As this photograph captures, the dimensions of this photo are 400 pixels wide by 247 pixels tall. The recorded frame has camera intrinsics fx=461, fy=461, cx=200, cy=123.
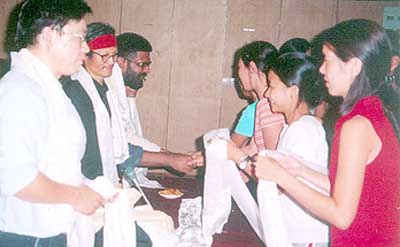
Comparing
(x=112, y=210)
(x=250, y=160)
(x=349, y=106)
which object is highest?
(x=349, y=106)

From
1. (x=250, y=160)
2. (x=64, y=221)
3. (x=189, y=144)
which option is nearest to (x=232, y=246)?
(x=250, y=160)

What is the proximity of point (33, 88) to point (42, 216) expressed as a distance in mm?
361

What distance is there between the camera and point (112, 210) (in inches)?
62.5

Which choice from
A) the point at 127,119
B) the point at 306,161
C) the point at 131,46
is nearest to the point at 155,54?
the point at 131,46

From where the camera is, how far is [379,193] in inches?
49.4

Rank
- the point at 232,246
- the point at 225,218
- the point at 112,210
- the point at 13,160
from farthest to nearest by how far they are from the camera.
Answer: the point at 225,218 < the point at 232,246 < the point at 112,210 < the point at 13,160

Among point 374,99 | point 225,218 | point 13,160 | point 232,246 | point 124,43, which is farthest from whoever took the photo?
point 124,43

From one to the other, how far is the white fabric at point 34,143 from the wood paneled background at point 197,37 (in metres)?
3.40

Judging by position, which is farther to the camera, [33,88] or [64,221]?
[64,221]

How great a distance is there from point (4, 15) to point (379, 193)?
182 inches

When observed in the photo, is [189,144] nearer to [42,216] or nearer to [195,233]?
[195,233]

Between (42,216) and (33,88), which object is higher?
(33,88)

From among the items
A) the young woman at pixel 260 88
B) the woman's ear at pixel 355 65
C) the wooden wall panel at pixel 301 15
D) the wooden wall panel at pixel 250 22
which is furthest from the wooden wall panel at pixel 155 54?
the woman's ear at pixel 355 65

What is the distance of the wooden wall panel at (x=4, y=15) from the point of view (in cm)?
485
